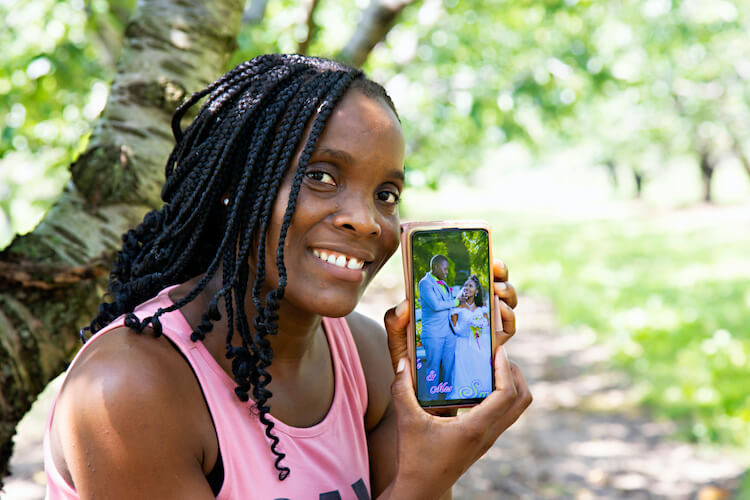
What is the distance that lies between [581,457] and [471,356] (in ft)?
12.6

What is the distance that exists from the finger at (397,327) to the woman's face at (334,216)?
0.40 ft

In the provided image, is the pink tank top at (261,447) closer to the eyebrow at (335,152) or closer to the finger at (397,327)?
the finger at (397,327)

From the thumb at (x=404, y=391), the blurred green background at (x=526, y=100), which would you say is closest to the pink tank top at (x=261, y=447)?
the thumb at (x=404, y=391)

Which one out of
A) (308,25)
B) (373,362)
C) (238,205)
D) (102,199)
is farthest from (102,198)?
(308,25)

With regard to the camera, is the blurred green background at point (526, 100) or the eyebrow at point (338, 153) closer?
the eyebrow at point (338, 153)

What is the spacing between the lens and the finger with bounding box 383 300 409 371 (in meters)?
1.91

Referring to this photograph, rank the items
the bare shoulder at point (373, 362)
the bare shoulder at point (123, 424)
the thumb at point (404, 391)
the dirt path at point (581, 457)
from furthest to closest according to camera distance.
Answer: the dirt path at point (581, 457) → the bare shoulder at point (373, 362) → the thumb at point (404, 391) → the bare shoulder at point (123, 424)

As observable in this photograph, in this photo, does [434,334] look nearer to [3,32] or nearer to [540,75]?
[540,75]

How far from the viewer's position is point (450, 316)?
1.94 m

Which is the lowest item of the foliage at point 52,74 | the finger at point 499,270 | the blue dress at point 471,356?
the blue dress at point 471,356

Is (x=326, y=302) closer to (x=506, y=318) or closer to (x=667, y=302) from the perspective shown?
(x=506, y=318)

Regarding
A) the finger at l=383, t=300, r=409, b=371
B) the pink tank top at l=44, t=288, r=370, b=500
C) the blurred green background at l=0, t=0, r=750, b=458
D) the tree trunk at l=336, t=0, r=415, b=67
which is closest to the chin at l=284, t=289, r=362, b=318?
the finger at l=383, t=300, r=409, b=371

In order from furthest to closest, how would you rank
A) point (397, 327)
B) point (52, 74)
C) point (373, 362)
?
point (52, 74) < point (373, 362) < point (397, 327)

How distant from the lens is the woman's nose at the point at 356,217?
1800 mm
